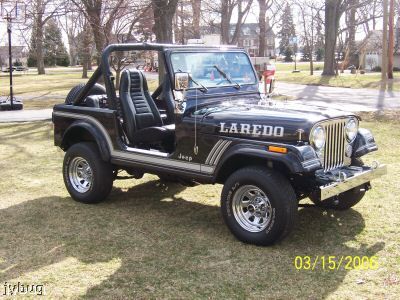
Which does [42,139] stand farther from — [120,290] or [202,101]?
[120,290]

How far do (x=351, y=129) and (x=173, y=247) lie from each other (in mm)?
2064

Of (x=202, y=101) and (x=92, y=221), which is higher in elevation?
(x=202, y=101)

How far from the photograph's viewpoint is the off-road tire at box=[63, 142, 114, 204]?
19.4ft

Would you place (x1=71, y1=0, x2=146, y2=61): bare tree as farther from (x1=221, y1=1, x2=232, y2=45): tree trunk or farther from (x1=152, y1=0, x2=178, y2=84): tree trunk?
(x1=221, y1=1, x2=232, y2=45): tree trunk

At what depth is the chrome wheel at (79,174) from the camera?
617 cm

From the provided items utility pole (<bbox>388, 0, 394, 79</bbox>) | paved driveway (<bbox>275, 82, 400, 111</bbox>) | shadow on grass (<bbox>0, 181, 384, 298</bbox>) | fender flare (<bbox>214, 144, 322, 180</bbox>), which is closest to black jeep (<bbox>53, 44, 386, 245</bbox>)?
fender flare (<bbox>214, 144, 322, 180</bbox>)

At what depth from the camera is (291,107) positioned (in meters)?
4.95

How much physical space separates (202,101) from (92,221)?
1746 millimetres

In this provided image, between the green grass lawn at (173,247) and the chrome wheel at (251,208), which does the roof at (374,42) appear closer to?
the green grass lawn at (173,247)

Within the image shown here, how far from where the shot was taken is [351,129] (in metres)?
4.95

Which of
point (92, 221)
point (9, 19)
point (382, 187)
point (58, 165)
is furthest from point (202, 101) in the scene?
point (9, 19)
